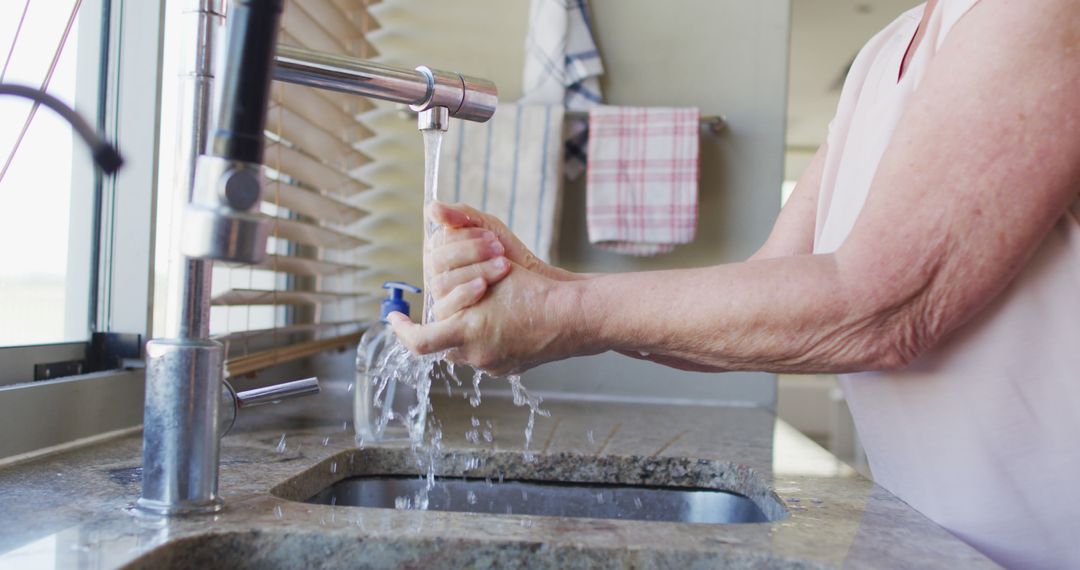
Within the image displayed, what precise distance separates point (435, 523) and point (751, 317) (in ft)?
1.01

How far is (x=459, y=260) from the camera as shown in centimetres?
76

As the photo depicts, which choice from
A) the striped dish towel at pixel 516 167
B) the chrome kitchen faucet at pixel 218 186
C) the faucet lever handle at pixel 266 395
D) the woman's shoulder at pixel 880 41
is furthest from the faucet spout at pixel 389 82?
the striped dish towel at pixel 516 167

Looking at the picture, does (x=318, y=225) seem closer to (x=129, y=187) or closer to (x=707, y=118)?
(x=129, y=187)

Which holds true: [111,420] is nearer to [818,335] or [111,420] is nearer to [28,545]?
[28,545]

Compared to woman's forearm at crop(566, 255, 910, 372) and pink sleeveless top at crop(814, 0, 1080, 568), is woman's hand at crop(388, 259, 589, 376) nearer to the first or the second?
woman's forearm at crop(566, 255, 910, 372)

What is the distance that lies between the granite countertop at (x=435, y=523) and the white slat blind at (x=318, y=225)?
32cm

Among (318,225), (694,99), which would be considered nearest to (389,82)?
(318,225)

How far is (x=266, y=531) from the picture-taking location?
64 centimetres

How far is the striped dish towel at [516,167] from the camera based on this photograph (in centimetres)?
164

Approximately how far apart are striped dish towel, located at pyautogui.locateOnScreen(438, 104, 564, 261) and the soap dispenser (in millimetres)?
430

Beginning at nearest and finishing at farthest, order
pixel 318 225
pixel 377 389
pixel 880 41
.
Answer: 1. pixel 880 41
2. pixel 377 389
3. pixel 318 225

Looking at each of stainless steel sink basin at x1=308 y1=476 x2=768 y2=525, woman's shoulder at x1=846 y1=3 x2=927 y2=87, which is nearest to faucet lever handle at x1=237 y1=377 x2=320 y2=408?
stainless steel sink basin at x1=308 y1=476 x2=768 y2=525

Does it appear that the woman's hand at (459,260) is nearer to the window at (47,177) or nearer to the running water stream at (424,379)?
the running water stream at (424,379)

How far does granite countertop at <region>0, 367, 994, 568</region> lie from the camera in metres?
0.63
